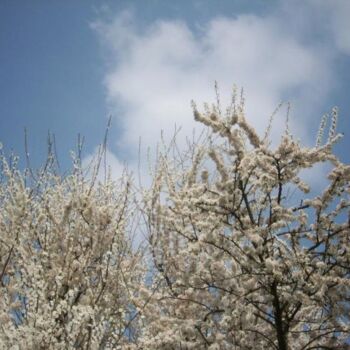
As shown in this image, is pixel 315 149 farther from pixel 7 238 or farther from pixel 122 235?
pixel 7 238

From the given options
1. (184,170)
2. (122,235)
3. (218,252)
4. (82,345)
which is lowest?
(82,345)

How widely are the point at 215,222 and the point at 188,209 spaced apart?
66 cm

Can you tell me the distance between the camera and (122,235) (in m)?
7.86

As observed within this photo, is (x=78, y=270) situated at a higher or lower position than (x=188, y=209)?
lower

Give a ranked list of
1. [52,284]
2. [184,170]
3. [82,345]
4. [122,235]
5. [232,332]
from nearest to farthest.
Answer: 1. [82,345]
2. [232,332]
3. [52,284]
4. [122,235]
5. [184,170]

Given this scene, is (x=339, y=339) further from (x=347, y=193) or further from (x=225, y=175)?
(x=225, y=175)

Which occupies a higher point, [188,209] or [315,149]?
[315,149]

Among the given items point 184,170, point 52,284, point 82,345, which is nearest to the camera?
point 82,345

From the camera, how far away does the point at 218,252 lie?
6496 millimetres

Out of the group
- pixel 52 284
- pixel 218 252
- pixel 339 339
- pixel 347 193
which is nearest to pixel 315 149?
pixel 347 193

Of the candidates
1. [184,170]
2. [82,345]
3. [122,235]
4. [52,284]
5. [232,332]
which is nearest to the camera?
[82,345]

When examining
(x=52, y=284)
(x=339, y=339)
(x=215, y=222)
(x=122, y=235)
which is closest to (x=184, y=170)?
(x=122, y=235)

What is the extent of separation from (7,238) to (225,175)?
3.72 meters

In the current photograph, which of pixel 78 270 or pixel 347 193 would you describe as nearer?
pixel 347 193
